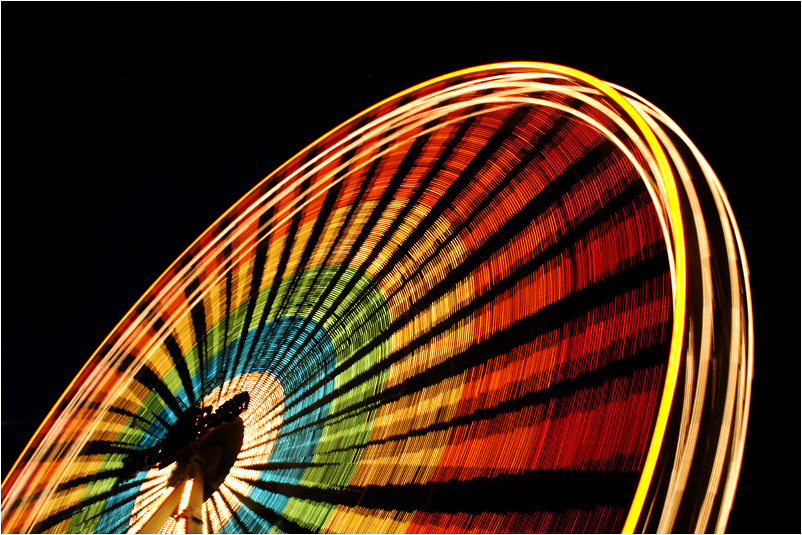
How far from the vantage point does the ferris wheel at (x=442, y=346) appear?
2705 mm

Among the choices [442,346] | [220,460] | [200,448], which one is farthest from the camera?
[220,460]

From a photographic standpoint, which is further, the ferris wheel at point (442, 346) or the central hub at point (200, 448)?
the central hub at point (200, 448)

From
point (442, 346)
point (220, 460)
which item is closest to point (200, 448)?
point (220, 460)

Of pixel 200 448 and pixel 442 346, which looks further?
pixel 200 448

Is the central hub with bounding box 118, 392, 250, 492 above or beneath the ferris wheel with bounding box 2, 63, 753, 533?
beneath

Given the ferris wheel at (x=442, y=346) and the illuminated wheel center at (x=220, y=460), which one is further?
the illuminated wheel center at (x=220, y=460)

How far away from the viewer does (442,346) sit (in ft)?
18.8

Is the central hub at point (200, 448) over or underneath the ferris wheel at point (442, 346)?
underneath

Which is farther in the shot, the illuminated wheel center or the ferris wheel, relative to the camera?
the illuminated wheel center

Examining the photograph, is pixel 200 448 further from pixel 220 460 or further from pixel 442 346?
pixel 442 346

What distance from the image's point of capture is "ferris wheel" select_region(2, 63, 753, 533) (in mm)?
2705

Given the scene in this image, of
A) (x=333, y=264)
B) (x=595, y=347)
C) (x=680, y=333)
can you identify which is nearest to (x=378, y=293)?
(x=333, y=264)

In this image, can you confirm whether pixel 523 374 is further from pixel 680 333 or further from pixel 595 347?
pixel 680 333

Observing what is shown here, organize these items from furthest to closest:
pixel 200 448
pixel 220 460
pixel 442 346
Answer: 1. pixel 220 460
2. pixel 200 448
3. pixel 442 346
